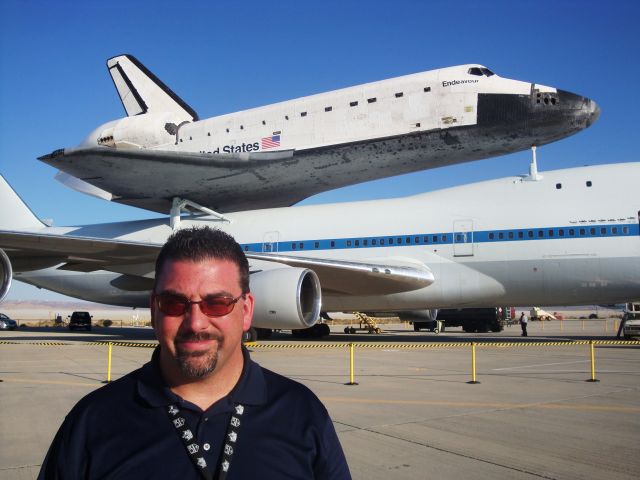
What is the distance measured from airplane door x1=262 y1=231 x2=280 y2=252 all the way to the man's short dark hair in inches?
611

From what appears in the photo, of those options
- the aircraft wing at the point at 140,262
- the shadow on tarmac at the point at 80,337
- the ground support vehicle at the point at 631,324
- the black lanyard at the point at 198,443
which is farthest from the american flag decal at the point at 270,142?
the black lanyard at the point at 198,443

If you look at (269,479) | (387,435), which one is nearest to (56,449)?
(269,479)

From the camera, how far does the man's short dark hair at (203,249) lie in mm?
1645

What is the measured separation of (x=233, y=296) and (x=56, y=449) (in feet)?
2.00

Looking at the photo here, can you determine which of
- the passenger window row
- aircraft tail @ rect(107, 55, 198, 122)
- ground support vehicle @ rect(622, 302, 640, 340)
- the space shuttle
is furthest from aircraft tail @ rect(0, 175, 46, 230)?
ground support vehicle @ rect(622, 302, 640, 340)

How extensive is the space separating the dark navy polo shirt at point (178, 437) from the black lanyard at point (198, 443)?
0.01 metres

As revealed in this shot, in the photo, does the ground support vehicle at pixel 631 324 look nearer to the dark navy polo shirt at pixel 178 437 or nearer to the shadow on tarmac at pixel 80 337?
the shadow on tarmac at pixel 80 337

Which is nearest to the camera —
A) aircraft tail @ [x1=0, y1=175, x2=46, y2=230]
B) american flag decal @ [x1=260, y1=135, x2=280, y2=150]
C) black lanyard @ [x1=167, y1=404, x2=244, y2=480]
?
black lanyard @ [x1=167, y1=404, x2=244, y2=480]

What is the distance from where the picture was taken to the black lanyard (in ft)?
4.58

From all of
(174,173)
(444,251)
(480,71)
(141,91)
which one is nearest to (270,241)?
(174,173)

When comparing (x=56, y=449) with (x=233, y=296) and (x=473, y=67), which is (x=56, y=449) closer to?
(x=233, y=296)

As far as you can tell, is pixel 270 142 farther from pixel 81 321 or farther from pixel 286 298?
pixel 81 321

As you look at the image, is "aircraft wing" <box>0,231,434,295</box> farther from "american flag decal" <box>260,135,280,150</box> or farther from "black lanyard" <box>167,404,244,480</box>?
"black lanyard" <box>167,404,244,480</box>

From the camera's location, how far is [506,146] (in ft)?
48.2
